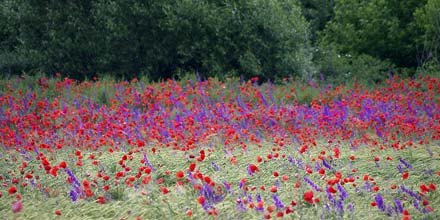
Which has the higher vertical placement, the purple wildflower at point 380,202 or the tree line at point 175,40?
the purple wildflower at point 380,202

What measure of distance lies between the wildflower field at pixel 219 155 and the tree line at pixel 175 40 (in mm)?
1904

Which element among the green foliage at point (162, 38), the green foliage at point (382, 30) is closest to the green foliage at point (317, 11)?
the green foliage at point (382, 30)

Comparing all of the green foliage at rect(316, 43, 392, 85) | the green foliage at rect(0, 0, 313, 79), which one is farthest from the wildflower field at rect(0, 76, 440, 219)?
Result: the green foliage at rect(316, 43, 392, 85)

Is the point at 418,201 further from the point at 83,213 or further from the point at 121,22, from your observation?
the point at 121,22

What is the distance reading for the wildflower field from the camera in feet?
14.5

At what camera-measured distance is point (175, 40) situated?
14.0 metres

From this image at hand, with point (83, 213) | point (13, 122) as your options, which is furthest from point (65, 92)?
point (83, 213)

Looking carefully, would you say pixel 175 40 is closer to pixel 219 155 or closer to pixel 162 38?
pixel 162 38

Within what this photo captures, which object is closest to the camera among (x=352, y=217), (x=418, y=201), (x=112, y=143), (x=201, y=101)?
(x=352, y=217)

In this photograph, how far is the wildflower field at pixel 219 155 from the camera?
4434mm

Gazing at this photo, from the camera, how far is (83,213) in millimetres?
4410

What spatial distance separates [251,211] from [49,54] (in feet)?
37.2

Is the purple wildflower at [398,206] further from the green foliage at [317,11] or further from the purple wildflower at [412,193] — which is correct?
the green foliage at [317,11]

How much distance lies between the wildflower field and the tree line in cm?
190
